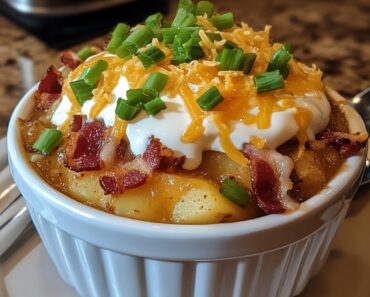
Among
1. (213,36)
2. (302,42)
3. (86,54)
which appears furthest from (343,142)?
(302,42)

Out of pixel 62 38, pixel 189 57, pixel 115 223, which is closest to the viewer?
pixel 115 223

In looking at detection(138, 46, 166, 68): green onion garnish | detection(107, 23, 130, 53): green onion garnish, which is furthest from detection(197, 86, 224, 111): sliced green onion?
detection(107, 23, 130, 53): green onion garnish

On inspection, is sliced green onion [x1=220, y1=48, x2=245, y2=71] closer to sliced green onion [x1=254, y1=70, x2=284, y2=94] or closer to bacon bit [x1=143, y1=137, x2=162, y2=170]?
sliced green onion [x1=254, y1=70, x2=284, y2=94]

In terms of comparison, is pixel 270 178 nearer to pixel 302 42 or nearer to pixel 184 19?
pixel 184 19

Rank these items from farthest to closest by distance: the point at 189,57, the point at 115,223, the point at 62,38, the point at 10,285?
the point at 62,38, the point at 10,285, the point at 189,57, the point at 115,223

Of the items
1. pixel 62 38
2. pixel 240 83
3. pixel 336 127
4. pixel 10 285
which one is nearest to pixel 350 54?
pixel 62 38

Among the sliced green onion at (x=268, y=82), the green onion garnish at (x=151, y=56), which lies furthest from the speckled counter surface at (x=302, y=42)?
the sliced green onion at (x=268, y=82)

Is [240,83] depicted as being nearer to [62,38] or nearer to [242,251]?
[242,251]
